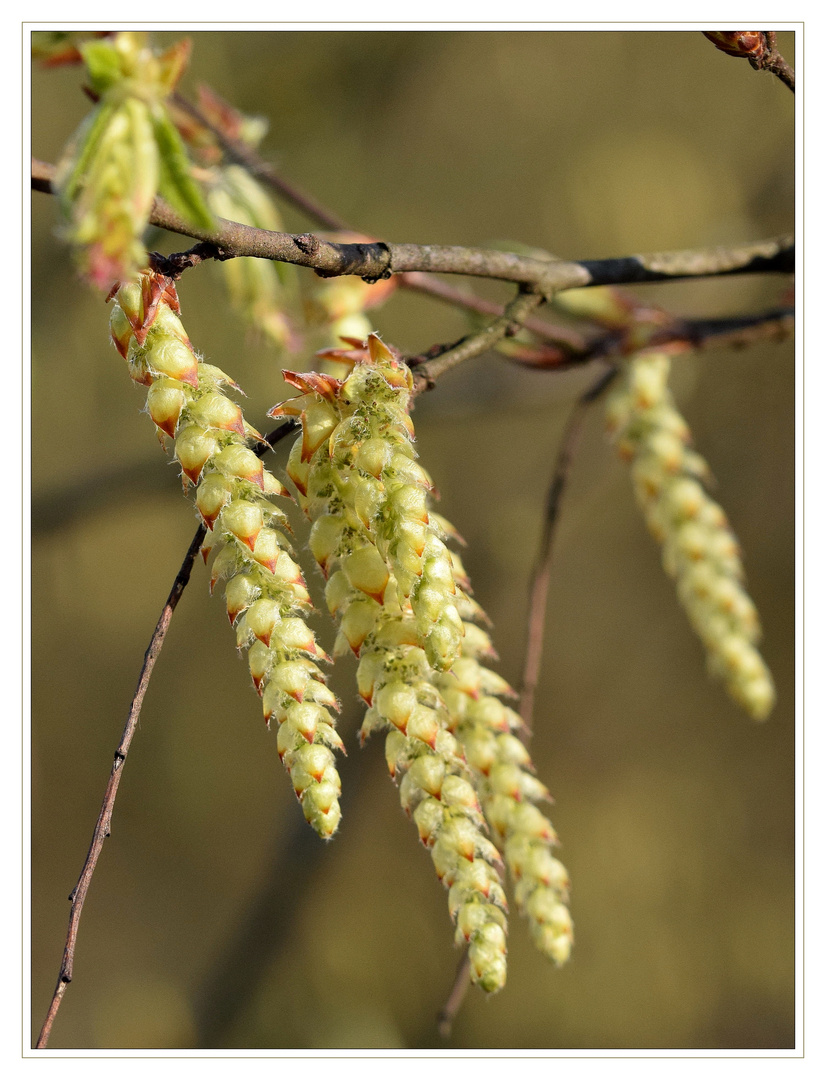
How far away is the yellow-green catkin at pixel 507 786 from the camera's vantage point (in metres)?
0.73

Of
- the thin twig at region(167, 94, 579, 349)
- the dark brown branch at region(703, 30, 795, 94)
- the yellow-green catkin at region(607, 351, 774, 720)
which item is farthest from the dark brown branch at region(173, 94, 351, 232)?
the dark brown branch at region(703, 30, 795, 94)

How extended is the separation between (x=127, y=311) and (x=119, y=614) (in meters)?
1.92

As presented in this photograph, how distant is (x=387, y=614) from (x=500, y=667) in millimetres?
1890

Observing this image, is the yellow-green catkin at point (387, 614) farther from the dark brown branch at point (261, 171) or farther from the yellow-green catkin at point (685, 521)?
the dark brown branch at point (261, 171)

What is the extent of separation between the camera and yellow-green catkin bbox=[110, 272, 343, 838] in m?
0.58

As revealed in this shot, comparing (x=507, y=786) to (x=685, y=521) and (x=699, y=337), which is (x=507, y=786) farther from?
(x=699, y=337)

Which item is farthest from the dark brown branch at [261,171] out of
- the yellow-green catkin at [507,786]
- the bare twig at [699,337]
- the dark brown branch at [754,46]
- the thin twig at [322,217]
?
the yellow-green catkin at [507,786]

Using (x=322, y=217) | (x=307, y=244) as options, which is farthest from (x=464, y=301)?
(x=307, y=244)

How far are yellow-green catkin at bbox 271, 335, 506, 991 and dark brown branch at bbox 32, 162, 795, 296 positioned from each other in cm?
7

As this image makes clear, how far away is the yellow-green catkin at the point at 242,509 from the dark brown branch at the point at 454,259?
67 millimetres

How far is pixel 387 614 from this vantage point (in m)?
0.67

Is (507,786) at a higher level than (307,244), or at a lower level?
lower

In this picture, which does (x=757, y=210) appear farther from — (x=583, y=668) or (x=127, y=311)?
(x=127, y=311)
